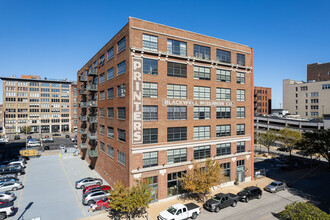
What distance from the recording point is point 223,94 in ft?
111

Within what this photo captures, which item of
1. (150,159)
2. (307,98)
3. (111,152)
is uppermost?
(307,98)

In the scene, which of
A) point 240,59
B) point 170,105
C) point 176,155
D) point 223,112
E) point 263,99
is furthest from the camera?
point 263,99

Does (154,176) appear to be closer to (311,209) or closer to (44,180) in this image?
(311,209)

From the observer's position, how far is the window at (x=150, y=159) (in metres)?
26.9

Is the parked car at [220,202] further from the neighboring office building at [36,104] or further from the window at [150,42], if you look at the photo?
the neighboring office building at [36,104]

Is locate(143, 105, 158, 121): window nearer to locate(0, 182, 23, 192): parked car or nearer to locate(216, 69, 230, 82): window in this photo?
locate(216, 69, 230, 82): window

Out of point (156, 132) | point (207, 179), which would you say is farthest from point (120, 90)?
point (207, 179)

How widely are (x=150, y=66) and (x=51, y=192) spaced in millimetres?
24764

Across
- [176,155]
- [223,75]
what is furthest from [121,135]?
[223,75]

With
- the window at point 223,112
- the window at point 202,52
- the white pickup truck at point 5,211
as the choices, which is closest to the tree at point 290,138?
the window at point 223,112

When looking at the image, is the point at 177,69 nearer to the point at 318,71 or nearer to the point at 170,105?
the point at 170,105

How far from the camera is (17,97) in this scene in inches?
4131

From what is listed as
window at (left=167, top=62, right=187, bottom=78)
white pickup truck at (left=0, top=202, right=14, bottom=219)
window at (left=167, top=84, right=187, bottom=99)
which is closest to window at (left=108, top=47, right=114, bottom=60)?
window at (left=167, top=62, right=187, bottom=78)

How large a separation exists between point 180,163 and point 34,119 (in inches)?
4286
